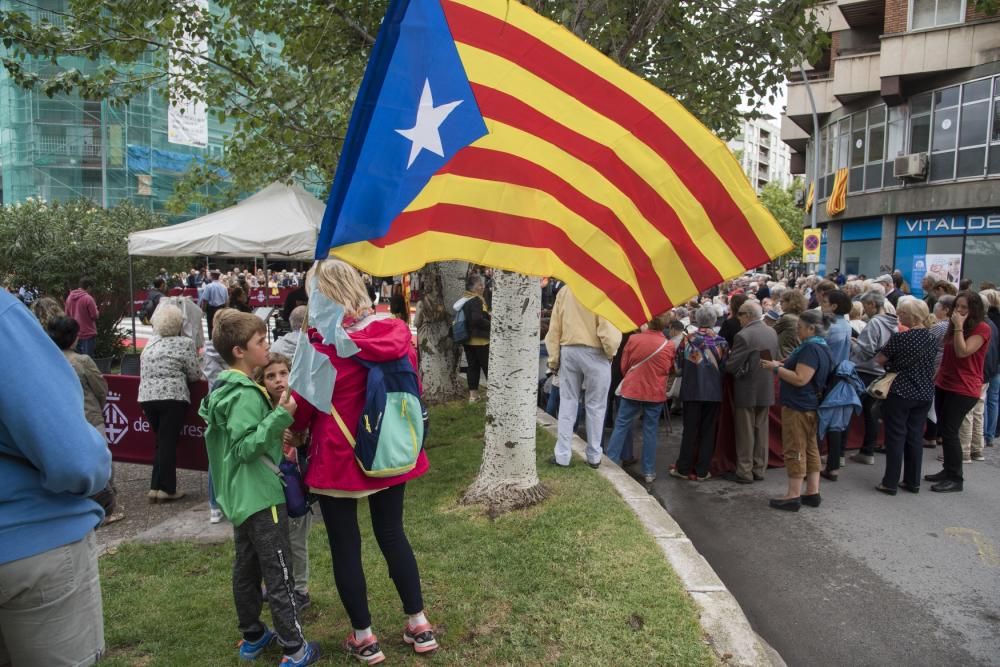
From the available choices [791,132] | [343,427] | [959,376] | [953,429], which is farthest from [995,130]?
[343,427]

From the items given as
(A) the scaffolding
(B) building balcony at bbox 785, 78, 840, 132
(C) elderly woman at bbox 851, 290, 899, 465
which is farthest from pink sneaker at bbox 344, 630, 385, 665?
(A) the scaffolding

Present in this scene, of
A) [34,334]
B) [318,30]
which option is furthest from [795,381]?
[318,30]

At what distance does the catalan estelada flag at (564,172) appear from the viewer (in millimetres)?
Result: 2795

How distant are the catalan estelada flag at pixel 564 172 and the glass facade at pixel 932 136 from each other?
23740 millimetres

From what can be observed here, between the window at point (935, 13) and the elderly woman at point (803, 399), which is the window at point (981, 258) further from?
the elderly woman at point (803, 399)

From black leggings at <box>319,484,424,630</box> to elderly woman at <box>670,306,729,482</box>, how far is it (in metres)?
4.43

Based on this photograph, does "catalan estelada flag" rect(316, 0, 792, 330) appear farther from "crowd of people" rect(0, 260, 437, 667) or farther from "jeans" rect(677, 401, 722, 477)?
"jeans" rect(677, 401, 722, 477)

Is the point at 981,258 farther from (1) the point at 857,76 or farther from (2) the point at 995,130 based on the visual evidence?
(1) the point at 857,76

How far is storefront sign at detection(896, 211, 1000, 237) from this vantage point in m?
21.9

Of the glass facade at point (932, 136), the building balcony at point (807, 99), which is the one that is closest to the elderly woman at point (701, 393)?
the glass facade at point (932, 136)

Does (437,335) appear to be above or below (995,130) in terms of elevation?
below

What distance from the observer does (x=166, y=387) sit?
19.2ft

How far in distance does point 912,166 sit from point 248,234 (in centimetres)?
2231

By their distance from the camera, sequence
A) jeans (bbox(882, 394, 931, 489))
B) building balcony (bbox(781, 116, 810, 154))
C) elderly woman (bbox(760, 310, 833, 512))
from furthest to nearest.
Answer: building balcony (bbox(781, 116, 810, 154)), jeans (bbox(882, 394, 931, 489)), elderly woman (bbox(760, 310, 833, 512))
